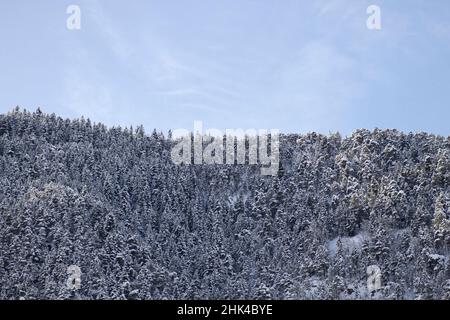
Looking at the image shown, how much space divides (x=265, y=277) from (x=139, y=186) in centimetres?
5029

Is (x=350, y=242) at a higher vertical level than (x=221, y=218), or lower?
lower

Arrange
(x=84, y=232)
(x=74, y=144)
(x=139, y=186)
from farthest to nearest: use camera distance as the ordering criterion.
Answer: (x=74, y=144) → (x=139, y=186) → (x=84, y=232)

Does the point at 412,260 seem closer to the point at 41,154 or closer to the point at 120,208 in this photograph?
the point at 120,208

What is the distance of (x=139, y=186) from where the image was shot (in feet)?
520

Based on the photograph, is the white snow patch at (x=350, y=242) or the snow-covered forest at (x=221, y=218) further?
the white snow patch at (x=350, y=242)

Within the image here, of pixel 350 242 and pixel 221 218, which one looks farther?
pixel 221 218

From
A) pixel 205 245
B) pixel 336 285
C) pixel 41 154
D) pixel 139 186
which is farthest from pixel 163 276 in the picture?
pixel 41 154

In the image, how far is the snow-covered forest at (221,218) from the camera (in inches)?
4456

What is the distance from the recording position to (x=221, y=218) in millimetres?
147625

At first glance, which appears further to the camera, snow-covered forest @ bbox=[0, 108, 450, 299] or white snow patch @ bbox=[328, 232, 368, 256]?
white snow patch @ bbox=[328, 232, 368, 256]

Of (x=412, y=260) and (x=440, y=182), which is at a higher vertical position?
(x=440, y=182)

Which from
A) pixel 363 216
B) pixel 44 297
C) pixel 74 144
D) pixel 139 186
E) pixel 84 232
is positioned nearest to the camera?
pixel 44 297

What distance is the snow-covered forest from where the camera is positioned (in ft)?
371
